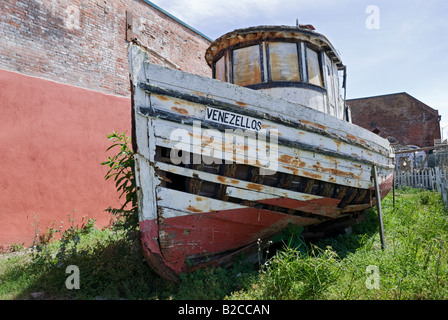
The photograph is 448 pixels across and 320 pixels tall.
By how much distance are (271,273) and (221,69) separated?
3413 millimetres

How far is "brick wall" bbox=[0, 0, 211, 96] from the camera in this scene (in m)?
5.92

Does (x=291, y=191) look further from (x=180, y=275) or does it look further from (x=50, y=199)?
(x=50, y=199)

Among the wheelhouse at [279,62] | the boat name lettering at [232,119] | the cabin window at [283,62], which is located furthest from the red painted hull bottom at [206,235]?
the cabin window at [283,62]

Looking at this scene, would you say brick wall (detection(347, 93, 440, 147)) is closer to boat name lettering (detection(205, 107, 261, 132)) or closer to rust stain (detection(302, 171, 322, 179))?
rust stain (detection(302, 171, 322, 179))

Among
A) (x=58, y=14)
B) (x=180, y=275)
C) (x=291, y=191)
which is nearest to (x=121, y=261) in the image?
(x=180, y=275)

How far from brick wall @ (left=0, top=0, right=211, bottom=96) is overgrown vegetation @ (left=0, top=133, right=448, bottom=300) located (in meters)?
3.45

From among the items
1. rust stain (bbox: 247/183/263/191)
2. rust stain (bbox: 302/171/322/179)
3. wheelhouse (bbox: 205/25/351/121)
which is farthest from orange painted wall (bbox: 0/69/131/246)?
rust stain (bbox: 302/171/322/179)

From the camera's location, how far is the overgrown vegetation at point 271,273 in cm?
309

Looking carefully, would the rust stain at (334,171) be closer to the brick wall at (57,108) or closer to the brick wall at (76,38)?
the brick wall at (57,108)

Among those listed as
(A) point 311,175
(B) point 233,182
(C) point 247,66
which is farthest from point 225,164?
(C) point 247,66

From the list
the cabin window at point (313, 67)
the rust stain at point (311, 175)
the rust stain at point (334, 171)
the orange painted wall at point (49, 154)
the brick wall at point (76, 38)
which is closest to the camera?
the rust stain at point (311, 175)

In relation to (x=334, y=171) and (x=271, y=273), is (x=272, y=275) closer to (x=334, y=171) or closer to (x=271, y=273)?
(x=271, y=273)

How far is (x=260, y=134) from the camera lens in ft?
12.0

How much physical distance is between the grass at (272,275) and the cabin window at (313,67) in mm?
2531
